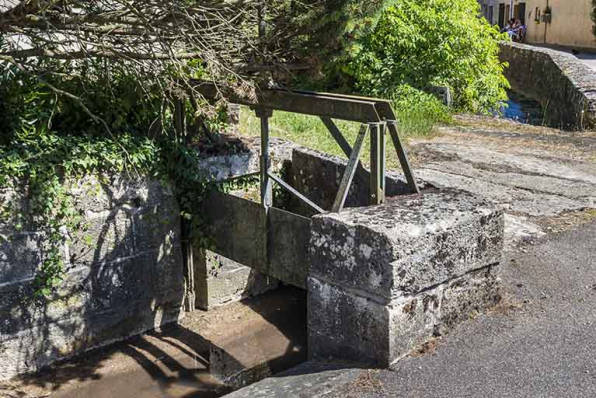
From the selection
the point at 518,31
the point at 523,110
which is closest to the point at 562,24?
the point at 518,31

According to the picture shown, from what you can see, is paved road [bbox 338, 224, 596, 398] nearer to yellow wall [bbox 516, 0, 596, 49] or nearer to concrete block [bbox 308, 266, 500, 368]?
concrete block [bbox 308, 266, 500, 368]

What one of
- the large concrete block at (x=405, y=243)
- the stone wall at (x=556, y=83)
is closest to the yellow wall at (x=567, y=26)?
the stone wall at (x=556, y=83)

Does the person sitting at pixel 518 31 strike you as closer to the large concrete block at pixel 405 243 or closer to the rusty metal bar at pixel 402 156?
the rusty metal bar at pixel 402 156

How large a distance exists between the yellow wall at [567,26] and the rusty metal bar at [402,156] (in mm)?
27071

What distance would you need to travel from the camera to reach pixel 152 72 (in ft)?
17.2

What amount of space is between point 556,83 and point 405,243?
44.8ft

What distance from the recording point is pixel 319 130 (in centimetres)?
975

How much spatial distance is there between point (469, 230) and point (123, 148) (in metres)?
2.54

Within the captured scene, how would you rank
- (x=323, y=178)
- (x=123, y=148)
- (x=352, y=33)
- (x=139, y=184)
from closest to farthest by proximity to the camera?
(x=352, y=33)
(x=123, y=148)
(x=139, y=184)
(x=323, y=178)

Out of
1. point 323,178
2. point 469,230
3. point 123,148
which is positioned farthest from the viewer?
point 323,178

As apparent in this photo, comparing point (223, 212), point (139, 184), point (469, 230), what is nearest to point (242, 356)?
point (223, 212)

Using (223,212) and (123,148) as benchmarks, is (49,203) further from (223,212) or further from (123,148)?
(223,212)

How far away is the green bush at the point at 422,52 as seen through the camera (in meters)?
13.3

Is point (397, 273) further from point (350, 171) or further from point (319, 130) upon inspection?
point (319, 130)
